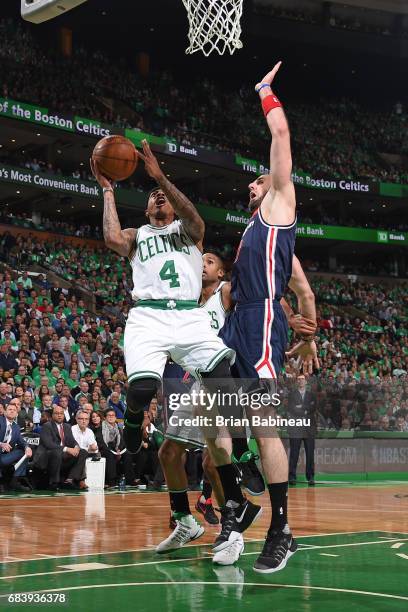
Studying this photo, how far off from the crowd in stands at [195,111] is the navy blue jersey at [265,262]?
23.6 metres

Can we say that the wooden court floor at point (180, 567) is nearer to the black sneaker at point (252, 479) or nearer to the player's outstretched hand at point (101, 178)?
the black sneaker at point (252, 479)

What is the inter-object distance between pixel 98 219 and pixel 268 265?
2885 cm

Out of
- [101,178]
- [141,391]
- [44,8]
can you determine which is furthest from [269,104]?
[44,8]

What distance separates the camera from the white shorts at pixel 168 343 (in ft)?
17.3

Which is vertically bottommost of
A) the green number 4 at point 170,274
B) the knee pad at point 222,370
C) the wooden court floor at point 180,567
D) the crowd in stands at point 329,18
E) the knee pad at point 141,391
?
the wooden court floor at point 180,567

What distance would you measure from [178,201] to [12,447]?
290 inches

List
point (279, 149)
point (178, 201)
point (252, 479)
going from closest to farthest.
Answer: point (279, 149) → point (178, 201) → point (252, 479)

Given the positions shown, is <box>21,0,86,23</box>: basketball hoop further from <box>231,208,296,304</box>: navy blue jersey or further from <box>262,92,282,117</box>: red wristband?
<box>231,208,296,304</box>: navy blue jersey

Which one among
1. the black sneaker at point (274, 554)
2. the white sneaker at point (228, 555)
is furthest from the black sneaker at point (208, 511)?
the black sneaker at point (274, 554)

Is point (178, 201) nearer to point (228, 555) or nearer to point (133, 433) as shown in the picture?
point (133, 433)

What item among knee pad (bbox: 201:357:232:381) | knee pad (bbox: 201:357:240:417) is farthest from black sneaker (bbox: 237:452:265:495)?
knee pad (bbox: 201:357:232:381)

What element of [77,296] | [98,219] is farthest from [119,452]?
[98,219]

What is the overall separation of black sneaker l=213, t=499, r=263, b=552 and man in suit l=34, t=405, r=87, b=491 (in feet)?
24.4

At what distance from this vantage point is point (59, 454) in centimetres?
1229
